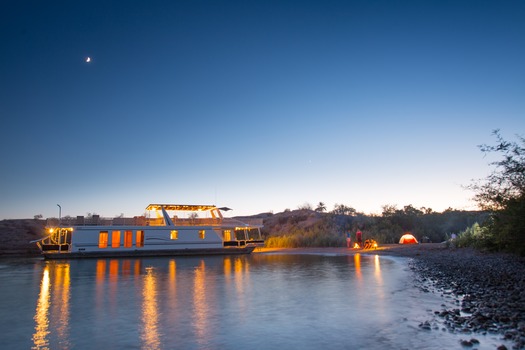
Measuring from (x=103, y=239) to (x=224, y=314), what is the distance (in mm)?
25743

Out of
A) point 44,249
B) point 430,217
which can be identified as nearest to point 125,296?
point 44,249

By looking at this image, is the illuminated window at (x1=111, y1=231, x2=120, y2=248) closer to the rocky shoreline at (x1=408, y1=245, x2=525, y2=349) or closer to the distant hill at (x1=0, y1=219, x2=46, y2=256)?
the distant hill at (x1=0, y1=219, x2=46, y2=256)

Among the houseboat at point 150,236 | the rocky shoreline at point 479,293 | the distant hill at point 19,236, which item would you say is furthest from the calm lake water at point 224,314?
the distant hill at point 19,236

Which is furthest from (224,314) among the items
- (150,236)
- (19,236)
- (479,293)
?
(19,236)

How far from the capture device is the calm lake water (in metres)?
7.65

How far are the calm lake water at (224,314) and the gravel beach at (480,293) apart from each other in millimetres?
396

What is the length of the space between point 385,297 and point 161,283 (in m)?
8.21

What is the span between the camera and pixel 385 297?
1201cm

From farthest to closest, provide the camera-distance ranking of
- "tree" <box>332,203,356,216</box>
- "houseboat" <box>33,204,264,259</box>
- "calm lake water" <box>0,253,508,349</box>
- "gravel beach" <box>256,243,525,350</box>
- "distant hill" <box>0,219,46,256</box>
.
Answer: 1. "tree" <box>332,203,356,216</box>
2. "distant hill" <box>0,219,46,256</box>
3. "houseboat" <box>33,204,264,259</box>
4. "gravel beach" <box>256,243,525,350</box>
5. "calm lake water" <box>0,253,508,349</box>

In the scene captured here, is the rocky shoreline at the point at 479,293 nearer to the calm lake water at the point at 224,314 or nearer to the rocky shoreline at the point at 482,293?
the rocky shoreline at the point at 482,293

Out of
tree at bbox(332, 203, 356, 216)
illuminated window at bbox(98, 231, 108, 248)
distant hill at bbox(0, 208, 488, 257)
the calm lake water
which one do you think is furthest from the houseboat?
tree at bbox(332, 203, 356, 216)

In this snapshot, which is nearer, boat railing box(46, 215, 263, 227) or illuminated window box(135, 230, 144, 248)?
boat railing box(46, 215, 263, 227)

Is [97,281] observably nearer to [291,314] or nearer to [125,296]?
[125,296]

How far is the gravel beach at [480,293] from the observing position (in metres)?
7.76
